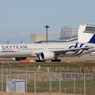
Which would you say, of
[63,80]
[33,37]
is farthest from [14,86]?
[33,37]

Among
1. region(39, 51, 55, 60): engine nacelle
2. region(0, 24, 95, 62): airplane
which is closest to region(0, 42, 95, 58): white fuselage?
region(0, 24, 95, 62): airplane

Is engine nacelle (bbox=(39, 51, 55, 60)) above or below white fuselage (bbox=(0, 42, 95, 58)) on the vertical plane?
below

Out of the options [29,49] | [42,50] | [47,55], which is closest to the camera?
[47,55]

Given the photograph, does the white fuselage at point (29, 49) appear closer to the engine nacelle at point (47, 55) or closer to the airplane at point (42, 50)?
the airplane at point (42, 50)

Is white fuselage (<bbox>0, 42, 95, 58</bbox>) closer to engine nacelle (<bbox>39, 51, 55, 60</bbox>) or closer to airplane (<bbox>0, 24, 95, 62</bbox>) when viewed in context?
airplane (<bbox>0, 24, 95, 62</bbox>)

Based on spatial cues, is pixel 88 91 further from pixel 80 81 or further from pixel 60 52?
pixel 60 52

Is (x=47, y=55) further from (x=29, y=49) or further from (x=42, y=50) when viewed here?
→ (x=29, y=49)

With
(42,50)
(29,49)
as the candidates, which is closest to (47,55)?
(42,50)

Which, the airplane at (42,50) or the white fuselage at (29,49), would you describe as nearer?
the white fuselage at (29,49)

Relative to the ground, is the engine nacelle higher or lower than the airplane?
lower

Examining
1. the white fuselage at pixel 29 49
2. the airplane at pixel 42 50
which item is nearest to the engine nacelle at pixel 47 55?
the airplane at pixel 42 50

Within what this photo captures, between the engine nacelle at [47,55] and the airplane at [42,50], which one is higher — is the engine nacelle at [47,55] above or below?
below

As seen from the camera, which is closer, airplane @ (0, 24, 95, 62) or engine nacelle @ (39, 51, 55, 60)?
engine nacelle @ (39, 51, 55, 60)

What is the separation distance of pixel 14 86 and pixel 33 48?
3183 centimetres
